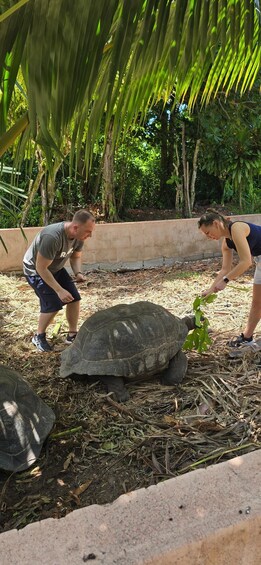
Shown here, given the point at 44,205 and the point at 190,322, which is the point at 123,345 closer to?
the point at 190,322

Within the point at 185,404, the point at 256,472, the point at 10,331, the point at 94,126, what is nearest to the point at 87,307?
the point at 10,331

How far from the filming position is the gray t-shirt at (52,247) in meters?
3.88

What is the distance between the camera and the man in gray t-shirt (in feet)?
12.7

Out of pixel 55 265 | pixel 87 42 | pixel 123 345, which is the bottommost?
pixel 123 345

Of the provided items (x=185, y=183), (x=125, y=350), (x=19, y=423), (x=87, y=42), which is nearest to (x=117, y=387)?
(x=125, y=350)

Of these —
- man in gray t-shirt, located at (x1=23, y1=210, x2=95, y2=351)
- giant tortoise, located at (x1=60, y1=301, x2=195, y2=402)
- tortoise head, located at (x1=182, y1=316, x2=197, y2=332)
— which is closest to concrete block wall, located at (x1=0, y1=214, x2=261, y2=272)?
man in gray t-shirt, located at (x1=23, y1=210, x2=95, y2=351)

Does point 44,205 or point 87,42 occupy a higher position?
point 87,42

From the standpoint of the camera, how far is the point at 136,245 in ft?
26.9

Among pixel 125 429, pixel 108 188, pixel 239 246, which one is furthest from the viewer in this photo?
pixel 108 188

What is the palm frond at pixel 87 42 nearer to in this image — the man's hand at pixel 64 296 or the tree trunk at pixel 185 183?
the man's hand at pixel 64 296

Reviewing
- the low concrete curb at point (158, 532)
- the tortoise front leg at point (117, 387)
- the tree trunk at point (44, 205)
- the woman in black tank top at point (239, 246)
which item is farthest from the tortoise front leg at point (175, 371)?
the tree trunk at point (44, 205)

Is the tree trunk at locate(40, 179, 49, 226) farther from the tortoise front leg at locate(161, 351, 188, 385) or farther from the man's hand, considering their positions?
the tortoise front leg at locate(161, 351, 188, 385)

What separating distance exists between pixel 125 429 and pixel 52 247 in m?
1.76

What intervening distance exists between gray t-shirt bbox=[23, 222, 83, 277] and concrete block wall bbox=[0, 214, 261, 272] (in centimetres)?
340
